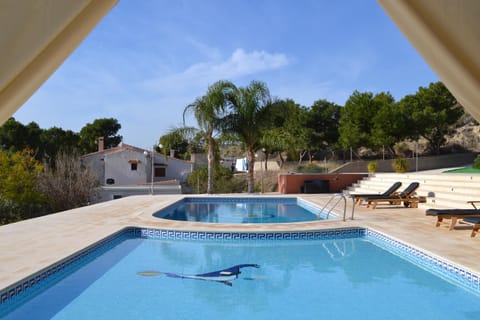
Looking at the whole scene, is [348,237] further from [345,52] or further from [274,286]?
[345,52]

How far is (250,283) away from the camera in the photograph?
→ 245 inches

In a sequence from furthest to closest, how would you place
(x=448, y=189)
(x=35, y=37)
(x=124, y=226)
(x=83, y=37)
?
(x=448, y=189)
(x=124, y=226)
(x=83, y=37)
(x=35, y=37)

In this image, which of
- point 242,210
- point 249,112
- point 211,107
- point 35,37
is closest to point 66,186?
point 211,107

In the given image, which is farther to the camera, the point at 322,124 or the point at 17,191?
the point at 322,124

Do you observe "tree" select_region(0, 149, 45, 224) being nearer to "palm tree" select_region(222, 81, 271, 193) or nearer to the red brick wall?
"palm tree" select_region(222, 81, 271, 193)

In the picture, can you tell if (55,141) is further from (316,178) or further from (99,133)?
(316,178)

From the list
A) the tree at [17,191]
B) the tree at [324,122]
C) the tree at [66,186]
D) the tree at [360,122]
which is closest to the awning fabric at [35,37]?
the tree at [17,191]

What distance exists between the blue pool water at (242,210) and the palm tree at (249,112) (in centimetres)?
331

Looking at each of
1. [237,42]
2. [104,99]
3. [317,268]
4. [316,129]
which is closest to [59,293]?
[317,268]

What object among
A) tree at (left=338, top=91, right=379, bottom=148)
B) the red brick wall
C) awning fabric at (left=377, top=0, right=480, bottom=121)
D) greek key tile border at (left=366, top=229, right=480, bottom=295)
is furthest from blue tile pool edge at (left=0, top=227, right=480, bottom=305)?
tree at (left=338, top=91, right=379, bottom=148)

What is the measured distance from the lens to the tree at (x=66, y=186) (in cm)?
1961

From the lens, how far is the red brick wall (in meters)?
18.4

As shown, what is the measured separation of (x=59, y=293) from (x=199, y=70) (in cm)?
1251

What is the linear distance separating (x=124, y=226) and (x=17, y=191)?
11420mm
